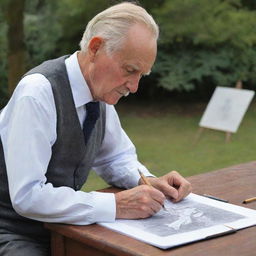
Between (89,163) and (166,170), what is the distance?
4.21 meters

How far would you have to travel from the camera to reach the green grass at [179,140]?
6.87m

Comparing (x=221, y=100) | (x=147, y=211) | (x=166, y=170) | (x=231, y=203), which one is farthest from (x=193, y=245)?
(x=221, y=100)

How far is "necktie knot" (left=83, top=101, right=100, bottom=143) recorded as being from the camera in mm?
2332

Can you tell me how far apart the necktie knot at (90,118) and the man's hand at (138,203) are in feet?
1.08

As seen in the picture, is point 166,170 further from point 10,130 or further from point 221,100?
point 10,130

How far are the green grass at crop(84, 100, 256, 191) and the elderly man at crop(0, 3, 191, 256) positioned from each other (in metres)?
3.52

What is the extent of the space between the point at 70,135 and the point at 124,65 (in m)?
0.33

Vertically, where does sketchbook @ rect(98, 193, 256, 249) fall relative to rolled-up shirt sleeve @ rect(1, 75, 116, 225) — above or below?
below

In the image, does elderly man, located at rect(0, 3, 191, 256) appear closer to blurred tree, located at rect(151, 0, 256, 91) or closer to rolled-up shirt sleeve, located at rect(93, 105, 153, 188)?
rolled-up shirt sleeve, located at rect(93, 105, 153, 188)

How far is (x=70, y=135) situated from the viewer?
88.1 inches

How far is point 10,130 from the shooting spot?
2137 mm

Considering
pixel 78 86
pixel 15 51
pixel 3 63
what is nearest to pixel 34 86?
pixel 78 86

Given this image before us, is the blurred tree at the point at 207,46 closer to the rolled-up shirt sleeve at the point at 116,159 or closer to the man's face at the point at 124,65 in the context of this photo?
the rolled-up shirt sleeve at the point at 116,159

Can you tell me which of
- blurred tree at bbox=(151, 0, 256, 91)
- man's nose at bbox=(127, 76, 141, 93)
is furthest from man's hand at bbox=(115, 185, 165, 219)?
blurred tree at bbox=(151, 0, 256, 91)
